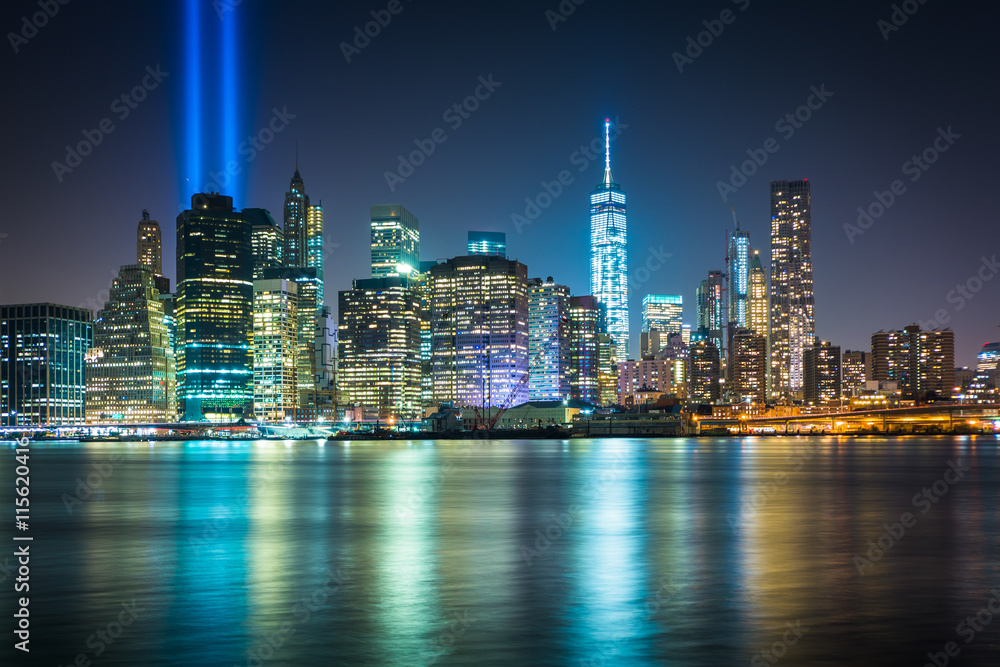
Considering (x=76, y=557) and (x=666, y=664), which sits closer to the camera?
(x=666, y=664)

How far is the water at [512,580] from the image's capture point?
875 inches

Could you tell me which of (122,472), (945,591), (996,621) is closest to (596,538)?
(945,591)

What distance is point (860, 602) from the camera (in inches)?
1078

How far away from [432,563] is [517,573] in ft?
12.1

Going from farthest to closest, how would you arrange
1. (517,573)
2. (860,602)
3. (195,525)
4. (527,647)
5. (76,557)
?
1. (195,525)
2. (76,557)
3. (517,573)
4. (860,602)
5. (527,647)

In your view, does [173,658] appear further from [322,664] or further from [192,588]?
[192,588]

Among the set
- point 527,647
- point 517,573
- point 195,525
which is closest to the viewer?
point 527,647

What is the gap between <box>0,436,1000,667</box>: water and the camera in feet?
72.9

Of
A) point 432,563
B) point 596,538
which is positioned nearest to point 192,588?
point 432,563

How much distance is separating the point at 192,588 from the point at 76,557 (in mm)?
10258

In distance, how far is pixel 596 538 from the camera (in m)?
43.1

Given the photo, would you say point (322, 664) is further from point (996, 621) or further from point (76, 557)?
point (76, 557)

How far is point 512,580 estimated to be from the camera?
1250 inches

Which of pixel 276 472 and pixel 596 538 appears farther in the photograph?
pixel 276 472
